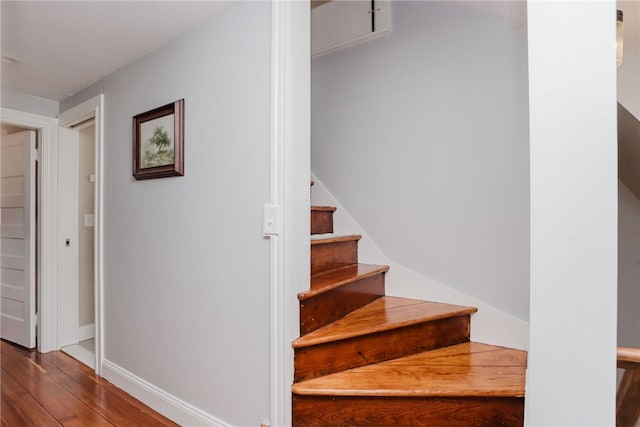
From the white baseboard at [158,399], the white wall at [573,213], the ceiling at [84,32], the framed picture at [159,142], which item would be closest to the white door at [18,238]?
the ceiling at [84,32]

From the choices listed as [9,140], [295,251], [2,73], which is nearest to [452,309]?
[295,251]

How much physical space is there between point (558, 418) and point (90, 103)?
3315mm

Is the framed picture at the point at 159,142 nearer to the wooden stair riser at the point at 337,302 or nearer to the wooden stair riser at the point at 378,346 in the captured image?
the wooden stair riser at the point at 337,302

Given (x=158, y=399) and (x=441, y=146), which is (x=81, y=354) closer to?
(x=158, y=399)

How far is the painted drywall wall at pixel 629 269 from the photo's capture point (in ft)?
6.25

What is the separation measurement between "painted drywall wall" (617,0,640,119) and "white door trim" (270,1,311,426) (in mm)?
1222

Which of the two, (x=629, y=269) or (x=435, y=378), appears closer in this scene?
(x=435, y=378)

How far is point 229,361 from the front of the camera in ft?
6.03

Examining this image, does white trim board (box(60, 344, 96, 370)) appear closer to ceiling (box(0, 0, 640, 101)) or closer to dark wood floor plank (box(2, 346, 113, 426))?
dark wood floor plank (box(2, 346, 113, 426))

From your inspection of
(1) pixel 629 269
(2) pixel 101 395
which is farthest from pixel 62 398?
(1) pixel 629 269

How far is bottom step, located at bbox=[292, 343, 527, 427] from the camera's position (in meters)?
1.41

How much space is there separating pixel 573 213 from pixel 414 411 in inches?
39.4

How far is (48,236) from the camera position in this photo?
3264 mm

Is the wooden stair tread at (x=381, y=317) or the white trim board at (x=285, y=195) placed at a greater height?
the white trim board at (x=285, y=195)
